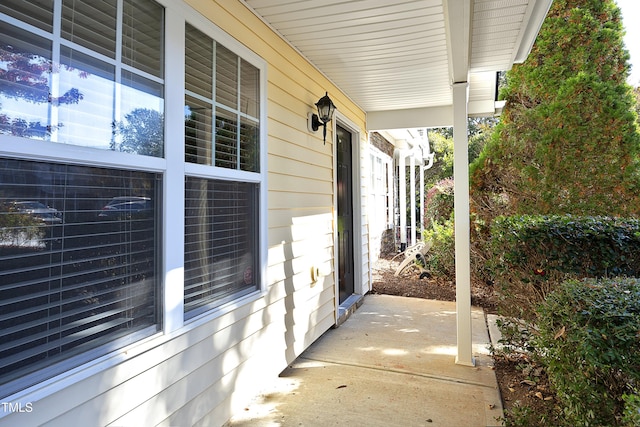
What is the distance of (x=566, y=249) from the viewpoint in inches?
111

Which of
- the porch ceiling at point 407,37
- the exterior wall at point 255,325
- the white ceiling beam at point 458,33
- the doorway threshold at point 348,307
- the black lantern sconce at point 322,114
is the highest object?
the porch ceiling at point 407,37

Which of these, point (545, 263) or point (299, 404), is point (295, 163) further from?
point (545, 263)

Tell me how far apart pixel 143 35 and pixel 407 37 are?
2.05 meters

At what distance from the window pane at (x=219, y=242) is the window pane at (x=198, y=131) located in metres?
0.13

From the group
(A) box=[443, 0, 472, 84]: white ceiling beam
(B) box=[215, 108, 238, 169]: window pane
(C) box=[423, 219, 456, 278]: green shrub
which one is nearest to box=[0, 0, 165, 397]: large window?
(B) box=[215, 108, 238, 169]: window pane

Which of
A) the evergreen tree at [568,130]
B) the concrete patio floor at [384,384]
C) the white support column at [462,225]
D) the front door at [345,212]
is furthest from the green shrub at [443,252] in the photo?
the white support column at [462,225]

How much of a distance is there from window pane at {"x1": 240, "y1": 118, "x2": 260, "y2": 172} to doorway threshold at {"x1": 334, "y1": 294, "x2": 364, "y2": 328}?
2.46 m

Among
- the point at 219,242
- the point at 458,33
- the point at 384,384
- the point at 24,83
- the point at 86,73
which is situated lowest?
the point at 384,384

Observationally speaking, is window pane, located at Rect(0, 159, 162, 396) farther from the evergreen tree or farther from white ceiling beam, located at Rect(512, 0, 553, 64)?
the evergreen tree

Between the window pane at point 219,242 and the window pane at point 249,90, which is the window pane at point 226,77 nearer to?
the window pane at point 249,90

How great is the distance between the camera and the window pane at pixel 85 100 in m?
1.36

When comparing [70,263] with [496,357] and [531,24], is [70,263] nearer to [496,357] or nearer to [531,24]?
[531,24]

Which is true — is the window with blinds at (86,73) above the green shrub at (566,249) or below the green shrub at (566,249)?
above

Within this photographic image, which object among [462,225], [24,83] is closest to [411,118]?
[462,225]
